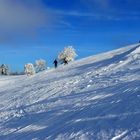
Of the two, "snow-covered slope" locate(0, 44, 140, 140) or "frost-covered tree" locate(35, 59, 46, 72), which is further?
"frost-covered tree" locate(35, 59, 46, 72)

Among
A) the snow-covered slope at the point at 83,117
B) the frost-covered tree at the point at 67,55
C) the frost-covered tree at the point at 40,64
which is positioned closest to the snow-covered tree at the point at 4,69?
the frost-covered tree at the point at 40,64

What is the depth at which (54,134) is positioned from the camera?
61.6ft

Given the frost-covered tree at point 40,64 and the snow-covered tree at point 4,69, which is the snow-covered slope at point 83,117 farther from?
the snow-covered tree at point 4,69

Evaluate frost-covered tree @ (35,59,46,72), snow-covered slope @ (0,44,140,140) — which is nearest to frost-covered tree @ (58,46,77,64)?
frost-covered tree @ (35,59,46,72)

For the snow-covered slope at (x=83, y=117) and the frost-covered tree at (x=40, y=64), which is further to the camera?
the frost-covered tree at (x=40, y=64)

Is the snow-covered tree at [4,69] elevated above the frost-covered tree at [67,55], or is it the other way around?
the snow-covered tree at [4,69]

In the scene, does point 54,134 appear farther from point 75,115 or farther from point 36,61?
point 36,61

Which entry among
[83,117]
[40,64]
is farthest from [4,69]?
[83,117]

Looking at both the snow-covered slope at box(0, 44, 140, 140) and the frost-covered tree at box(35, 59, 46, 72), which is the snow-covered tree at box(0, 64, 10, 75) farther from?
the snow-covered slope at box(0, 44, 140, 140)

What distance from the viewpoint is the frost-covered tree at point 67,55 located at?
94825 mm

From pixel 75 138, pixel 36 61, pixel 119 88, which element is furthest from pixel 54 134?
pixel 36 61

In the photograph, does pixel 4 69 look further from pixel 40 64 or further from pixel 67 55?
pixel 67 55

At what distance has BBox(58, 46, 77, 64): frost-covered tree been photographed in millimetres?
94825

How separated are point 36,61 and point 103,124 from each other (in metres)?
123
